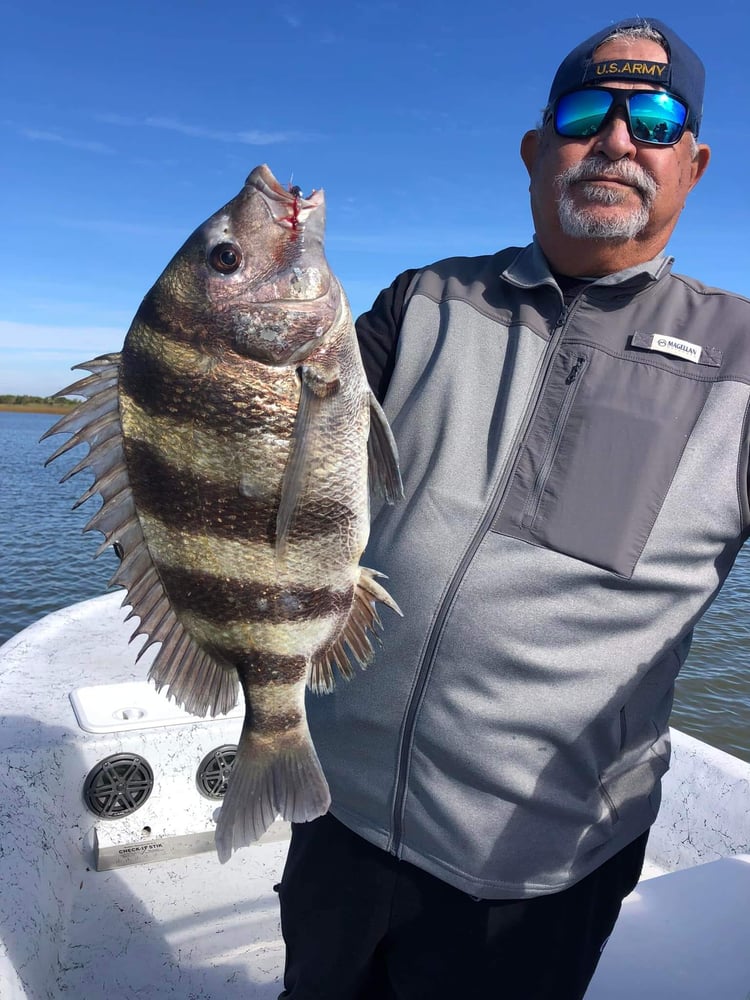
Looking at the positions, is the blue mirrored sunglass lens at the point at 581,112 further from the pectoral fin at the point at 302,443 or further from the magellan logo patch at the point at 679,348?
the pectoral fin at the point at 302,443

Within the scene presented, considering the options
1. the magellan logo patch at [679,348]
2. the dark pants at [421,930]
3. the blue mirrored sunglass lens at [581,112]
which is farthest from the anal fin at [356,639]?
the blue mirrored sunglass lens at [581,112]

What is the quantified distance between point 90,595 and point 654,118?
38.3 ft

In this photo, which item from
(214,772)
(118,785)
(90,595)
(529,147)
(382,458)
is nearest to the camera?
(382,458)

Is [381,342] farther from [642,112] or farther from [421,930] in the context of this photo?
[421,930]

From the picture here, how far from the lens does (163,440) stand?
152 cm

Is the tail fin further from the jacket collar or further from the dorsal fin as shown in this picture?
the jacket collar

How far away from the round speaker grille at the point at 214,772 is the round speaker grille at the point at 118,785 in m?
0.26

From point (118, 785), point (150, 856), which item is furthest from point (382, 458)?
point (150, 856)

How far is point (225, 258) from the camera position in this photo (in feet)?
5.11

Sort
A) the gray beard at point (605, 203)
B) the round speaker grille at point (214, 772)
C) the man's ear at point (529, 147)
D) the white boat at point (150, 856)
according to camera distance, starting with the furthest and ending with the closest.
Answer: the round speaker grille at point (214, 772), the white boat at point (150, 856), the man's ear at point (529, 147), the gray beard at point (605, 203)

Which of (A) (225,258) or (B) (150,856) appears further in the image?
(B) (150,856)

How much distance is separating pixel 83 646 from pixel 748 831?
147 inches

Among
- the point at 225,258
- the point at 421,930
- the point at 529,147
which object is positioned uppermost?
the point at 529,147

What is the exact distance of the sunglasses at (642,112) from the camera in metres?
2.09
